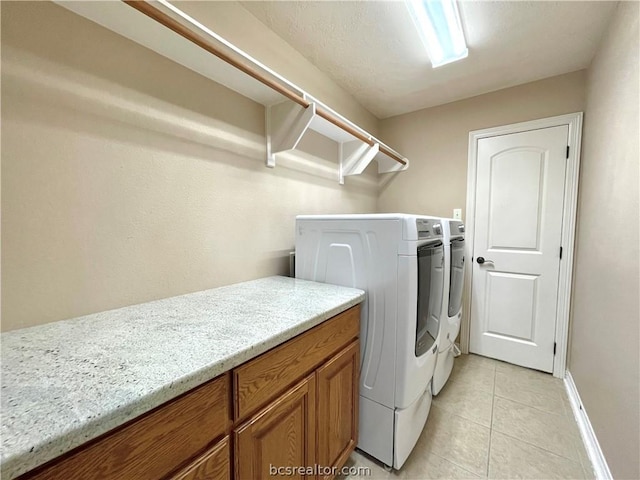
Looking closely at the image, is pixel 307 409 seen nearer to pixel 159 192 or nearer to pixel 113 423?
pixel 113 423

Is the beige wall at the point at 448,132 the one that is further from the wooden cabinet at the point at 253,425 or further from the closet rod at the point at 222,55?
the wooden cabinet at the point at 253,425

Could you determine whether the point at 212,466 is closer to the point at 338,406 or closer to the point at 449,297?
the point at 338,406

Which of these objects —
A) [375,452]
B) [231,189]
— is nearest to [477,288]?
[375,452]

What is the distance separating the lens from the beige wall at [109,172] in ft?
2.64

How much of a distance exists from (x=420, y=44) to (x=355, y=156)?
80 centimetres

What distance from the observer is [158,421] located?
21.8 inches

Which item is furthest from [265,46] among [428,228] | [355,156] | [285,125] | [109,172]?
[428,228]

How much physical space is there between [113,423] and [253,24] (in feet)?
5.91

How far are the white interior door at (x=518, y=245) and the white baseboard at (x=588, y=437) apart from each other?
369 mm

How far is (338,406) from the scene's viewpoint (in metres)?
1.15

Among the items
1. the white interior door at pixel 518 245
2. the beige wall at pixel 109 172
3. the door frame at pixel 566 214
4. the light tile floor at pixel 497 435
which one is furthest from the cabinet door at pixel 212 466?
the door frame at pixel 566 214

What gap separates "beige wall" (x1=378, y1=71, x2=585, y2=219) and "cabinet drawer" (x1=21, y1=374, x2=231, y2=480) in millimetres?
2424

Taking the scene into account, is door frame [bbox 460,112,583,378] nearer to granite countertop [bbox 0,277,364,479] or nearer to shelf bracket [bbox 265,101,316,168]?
shelf bracket [bbox 265,101,316,168]

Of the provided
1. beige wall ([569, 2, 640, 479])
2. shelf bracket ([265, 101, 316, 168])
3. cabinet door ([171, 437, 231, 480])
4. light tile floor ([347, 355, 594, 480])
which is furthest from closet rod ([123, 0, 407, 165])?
light tile floor ([347, 355, 594, 480])
